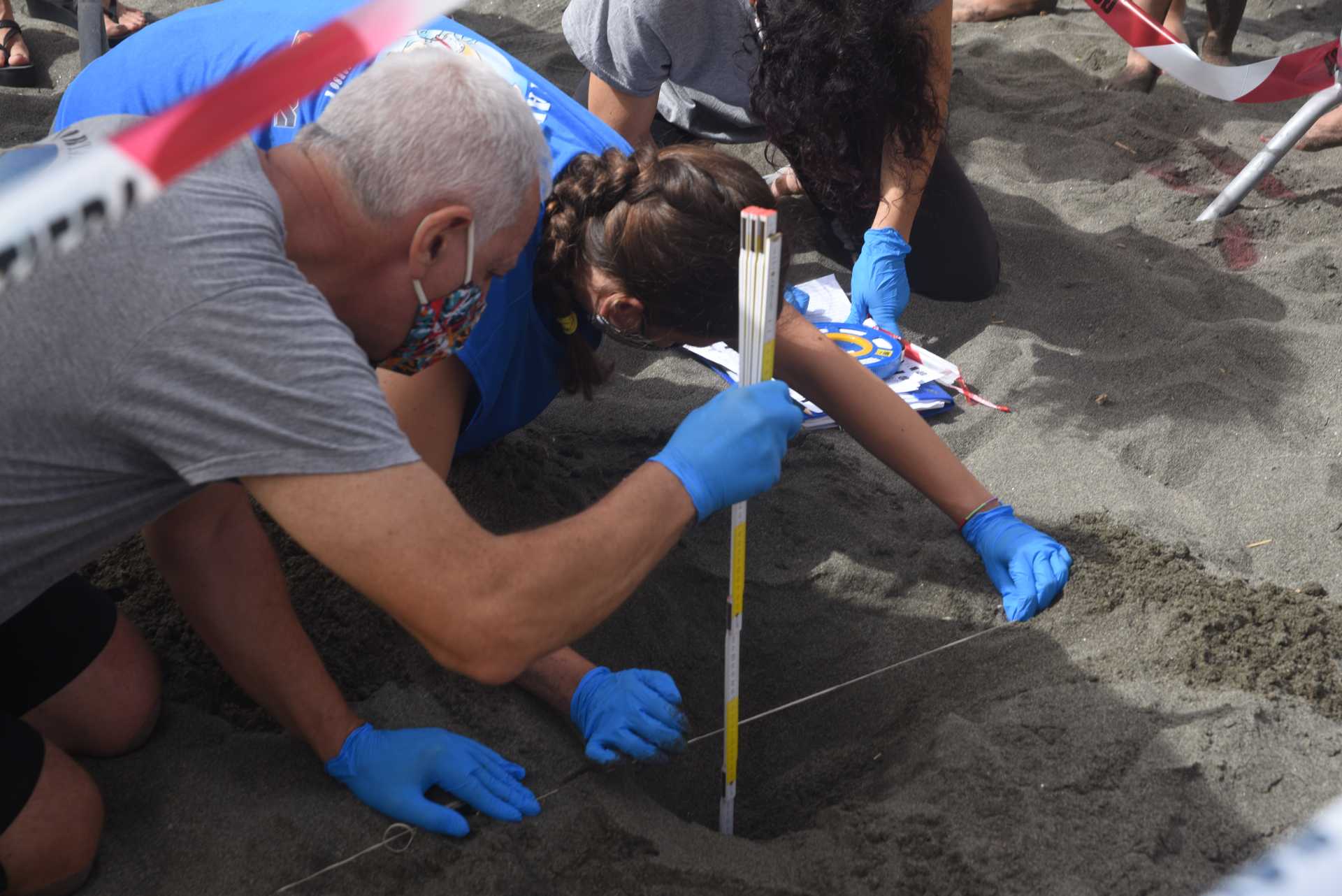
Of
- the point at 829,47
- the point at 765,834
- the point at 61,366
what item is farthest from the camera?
the point at 829,47

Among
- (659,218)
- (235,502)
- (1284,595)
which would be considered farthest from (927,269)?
(235,502)

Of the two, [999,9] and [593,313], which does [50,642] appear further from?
[999,9]

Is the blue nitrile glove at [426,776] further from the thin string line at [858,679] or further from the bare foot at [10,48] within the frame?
the bare foot at [10,48]

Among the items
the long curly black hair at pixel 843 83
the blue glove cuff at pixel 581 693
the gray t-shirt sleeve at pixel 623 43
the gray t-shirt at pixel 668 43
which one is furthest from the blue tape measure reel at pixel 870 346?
the blue glove cuff at pixel 581 693

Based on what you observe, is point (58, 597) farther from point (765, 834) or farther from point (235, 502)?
point (765, 834)

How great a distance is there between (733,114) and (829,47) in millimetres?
665

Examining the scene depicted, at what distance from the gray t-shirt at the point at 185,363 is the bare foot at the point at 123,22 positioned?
11.1ft

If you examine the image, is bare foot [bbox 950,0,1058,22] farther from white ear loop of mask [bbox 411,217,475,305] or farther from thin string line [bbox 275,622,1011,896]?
white ear loop of mask [bbox 411,217,475,305]

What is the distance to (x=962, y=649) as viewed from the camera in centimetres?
202

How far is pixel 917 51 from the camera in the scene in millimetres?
2613

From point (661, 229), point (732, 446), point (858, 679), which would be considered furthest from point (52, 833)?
point (858, 679)

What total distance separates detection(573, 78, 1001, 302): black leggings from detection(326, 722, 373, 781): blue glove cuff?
1.91m

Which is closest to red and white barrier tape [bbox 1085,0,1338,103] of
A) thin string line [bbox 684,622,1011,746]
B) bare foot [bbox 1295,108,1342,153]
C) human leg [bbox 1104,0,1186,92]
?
bare foot [bbox 1295,108,1342,153]

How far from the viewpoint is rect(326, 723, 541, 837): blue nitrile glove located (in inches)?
62.9
